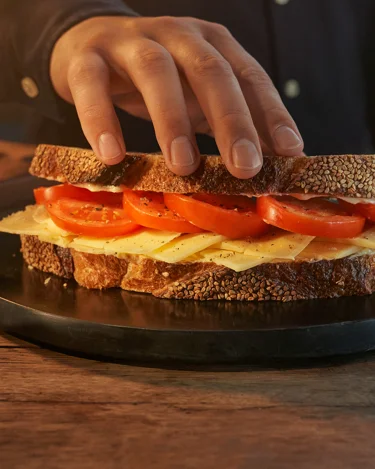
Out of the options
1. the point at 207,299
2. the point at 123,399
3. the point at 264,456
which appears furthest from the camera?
the point at 207,299

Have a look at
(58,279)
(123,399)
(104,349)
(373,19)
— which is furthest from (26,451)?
(373,19)

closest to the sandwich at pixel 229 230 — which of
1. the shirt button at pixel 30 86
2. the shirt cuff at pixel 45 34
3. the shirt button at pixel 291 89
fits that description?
the shirt cuff at pixel 45 34

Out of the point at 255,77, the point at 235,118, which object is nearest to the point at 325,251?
the point at 235,118

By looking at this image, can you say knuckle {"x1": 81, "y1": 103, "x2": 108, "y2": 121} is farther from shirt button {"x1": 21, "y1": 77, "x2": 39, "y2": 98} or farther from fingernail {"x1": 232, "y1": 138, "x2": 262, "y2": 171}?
shirt button {"x1": 21, "y1": 77, "x2": 39, "y2": 98}

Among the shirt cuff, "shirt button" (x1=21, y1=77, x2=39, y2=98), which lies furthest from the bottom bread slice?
"shirt button" (x1=21, y1=77, x2=39, y2=98)


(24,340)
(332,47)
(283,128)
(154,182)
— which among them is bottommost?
(24,340)

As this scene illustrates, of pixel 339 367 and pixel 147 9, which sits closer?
pixel 339 367

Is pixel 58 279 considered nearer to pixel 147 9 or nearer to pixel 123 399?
pixel 123 399
